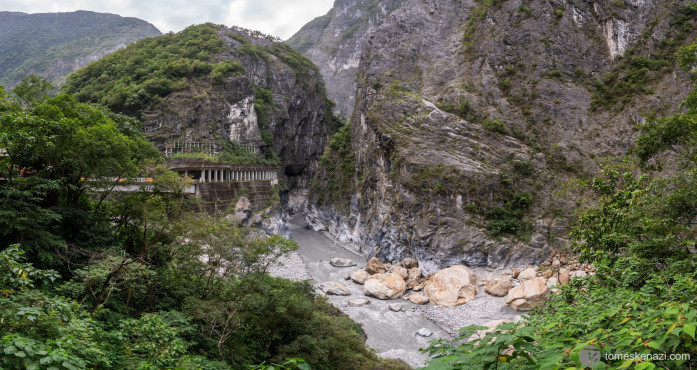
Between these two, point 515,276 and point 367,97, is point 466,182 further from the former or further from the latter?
point 367,97

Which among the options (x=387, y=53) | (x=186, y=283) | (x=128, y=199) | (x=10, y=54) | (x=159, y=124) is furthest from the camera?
(x=10, y=54)

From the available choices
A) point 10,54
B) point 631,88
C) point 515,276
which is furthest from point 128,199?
point 10,54

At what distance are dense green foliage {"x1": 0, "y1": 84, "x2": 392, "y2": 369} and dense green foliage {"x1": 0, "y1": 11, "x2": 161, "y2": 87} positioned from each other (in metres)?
75.9

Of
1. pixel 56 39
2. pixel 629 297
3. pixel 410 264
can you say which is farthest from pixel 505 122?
pixel 56 39

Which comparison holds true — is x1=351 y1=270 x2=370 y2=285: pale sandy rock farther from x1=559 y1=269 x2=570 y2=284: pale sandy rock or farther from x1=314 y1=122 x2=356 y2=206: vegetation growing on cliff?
x1=314 y1=122 x2=356 y2=206: vegetation growing on cliff

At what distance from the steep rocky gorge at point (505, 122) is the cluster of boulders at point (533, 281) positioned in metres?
1.62

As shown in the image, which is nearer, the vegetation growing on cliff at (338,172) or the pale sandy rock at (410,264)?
the pale sandy rock at (410,264)

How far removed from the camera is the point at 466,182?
93.9 ft

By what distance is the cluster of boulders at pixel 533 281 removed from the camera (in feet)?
62.8

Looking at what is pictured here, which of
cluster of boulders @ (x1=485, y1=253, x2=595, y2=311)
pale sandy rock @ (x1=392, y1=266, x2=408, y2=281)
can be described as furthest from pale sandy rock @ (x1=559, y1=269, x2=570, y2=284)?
pale sandy rock @ (x1=392, y1=266, x2=408, y2=281)

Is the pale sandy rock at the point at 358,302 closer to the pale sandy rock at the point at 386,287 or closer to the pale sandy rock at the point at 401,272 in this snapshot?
the pale sandy rock at the point at 386,287

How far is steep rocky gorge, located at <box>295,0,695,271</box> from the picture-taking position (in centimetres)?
2739

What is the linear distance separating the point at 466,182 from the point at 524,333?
27.6 meters

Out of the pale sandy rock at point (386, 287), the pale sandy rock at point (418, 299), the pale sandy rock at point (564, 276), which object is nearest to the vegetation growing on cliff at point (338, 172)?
the pale sandy rock at point (386, 287)
